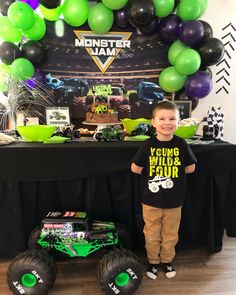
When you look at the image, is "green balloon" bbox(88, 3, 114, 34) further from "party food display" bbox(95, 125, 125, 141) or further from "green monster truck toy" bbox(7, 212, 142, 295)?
"green monster truck toy" bbox(7, 212, 142, 295)

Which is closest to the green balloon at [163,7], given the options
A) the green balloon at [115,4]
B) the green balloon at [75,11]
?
the green balloon at [115,4]

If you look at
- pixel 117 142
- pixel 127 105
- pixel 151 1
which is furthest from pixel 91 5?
pixel 117 142

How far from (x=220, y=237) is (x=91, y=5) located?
6.13 feet

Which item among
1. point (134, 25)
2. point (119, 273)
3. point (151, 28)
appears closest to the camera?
point (119, 273)

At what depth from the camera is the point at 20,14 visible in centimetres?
169

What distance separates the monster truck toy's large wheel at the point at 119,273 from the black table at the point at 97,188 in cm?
37

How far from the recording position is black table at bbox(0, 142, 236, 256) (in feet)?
4.55

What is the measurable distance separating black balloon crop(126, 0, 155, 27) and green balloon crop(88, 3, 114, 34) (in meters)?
0.17

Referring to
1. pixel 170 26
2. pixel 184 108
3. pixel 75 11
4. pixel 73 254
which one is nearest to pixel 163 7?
pixel 170 26

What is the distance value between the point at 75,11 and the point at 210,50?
1.03m

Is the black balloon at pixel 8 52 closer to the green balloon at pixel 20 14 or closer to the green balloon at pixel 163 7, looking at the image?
the green balloon at pixel 20 14

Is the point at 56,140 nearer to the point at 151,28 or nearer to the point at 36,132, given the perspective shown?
the point at 36,132

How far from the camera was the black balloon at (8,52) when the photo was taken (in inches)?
71.8

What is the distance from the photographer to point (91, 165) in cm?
142
